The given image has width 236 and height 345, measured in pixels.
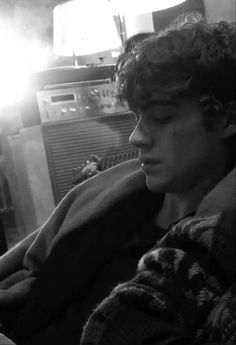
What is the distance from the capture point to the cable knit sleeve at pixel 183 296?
50 cm

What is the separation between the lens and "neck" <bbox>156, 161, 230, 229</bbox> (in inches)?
29.8

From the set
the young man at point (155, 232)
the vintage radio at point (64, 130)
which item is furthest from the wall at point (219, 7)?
the young man at point (155, 232)

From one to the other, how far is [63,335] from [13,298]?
0.13 m

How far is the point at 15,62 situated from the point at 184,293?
2.38 m

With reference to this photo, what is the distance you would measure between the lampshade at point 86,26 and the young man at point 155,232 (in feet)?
5.45

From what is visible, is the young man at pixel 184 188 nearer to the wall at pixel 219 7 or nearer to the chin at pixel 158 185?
the chin at pixel 158 185

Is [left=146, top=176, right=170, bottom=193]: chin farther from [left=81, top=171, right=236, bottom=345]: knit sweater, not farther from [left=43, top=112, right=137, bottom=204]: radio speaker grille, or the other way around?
[left=43, top=112, right=137, bottom=204]: radio speaker grille

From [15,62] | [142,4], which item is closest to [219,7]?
[142,4]

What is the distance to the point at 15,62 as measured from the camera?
2693 mm

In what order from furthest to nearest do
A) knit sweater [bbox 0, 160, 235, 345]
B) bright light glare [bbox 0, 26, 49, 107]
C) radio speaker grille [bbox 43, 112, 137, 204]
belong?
bright light glare [bbox 0, 26, 49, 107] < radio speaker grille [bbox 43, 112, 137, 204] < knit sweater [bbox 0, 160, 235, 345]

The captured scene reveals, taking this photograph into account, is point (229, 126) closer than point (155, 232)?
Yes

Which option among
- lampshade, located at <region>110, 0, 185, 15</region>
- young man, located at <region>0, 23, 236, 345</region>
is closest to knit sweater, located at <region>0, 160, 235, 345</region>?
young man, located at <region>0, 23, 236, 345</region>

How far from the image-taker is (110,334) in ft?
1.83

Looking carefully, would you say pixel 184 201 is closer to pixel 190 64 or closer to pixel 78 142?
pixel 190 64
